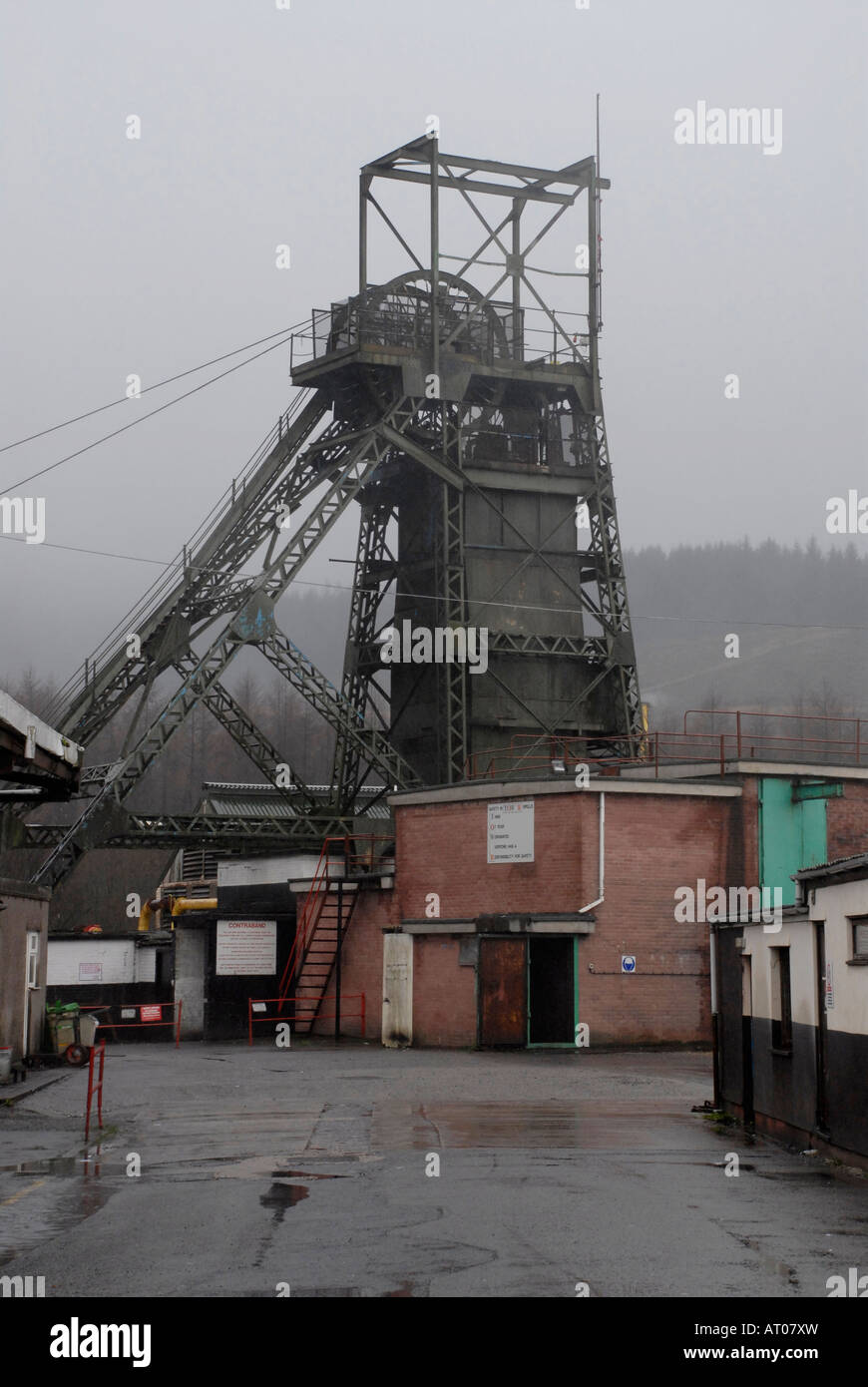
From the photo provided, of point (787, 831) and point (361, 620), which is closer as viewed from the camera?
point (787, 831)

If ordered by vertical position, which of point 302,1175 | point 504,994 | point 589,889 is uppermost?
point 589,889

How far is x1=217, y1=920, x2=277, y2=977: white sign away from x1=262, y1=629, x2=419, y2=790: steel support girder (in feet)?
16.8

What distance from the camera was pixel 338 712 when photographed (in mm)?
41969

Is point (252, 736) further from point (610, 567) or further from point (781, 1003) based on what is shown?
point (781, 1003)

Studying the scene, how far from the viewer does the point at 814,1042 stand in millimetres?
15266

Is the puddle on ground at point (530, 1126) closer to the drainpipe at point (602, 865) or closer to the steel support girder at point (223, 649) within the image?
the drainpipe at point (602, 865)

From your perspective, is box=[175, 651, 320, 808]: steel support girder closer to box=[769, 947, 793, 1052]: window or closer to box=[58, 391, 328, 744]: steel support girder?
box=[58, 391, 328, 744]: steel support girder

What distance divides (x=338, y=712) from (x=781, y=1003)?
2620cm

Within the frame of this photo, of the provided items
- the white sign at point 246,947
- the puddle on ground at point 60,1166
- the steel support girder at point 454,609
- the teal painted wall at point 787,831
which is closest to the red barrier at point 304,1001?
the white sign at point 246,947

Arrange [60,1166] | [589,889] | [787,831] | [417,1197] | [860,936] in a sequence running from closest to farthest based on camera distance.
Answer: [417,1197] < [860,936] < [60,1166] < [589,889] < [787,831]

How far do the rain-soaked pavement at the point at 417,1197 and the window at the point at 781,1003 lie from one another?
108 cm

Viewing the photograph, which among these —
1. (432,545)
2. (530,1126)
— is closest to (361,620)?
(432,545)

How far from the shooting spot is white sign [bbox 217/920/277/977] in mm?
37906

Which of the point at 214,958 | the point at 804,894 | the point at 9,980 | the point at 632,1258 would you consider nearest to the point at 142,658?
the point at 214,958
